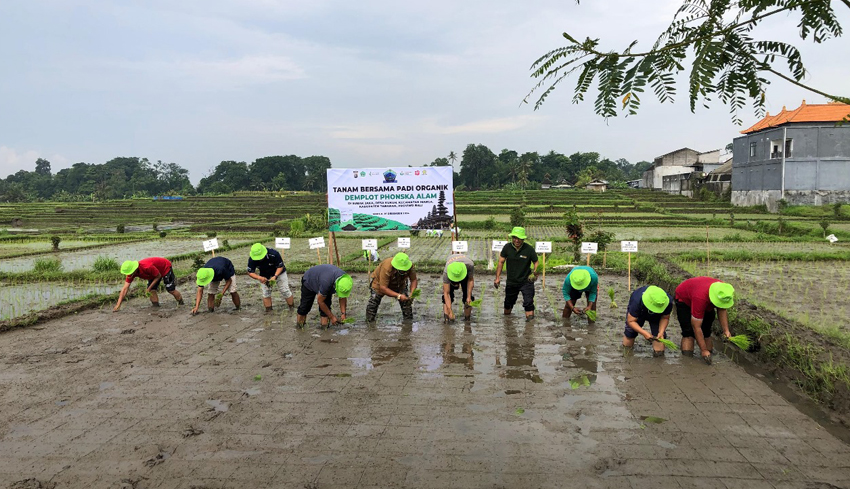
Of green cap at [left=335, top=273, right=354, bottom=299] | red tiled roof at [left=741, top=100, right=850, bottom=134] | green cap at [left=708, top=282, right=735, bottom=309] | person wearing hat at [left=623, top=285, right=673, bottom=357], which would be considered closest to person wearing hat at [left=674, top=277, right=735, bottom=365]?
green cap at [left=708, top=282, right=735, bottom=309]

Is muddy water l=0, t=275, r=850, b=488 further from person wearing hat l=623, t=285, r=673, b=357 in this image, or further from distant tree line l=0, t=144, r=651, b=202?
distant tree line l=0, t=144, r=651, b=202

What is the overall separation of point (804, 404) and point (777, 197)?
112 feet

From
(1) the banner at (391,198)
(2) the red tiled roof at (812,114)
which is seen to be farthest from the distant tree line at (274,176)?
(1) the banner at (391,198)

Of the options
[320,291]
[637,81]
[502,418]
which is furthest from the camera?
[320,291]

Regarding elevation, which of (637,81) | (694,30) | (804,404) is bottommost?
(804,404)

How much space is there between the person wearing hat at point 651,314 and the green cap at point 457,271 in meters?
2.43

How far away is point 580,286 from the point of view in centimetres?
773

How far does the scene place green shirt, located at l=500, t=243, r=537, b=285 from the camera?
27.3 ft

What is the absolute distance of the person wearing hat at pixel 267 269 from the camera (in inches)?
354

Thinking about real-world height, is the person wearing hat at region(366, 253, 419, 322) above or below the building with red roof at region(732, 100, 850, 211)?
below

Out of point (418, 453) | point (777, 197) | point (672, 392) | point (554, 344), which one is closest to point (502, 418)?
point (418, 453)

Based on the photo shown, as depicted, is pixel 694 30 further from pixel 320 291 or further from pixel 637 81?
pixel 320 291

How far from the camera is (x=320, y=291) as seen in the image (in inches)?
308

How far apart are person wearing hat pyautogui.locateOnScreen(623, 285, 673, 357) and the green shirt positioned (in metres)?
1.97
